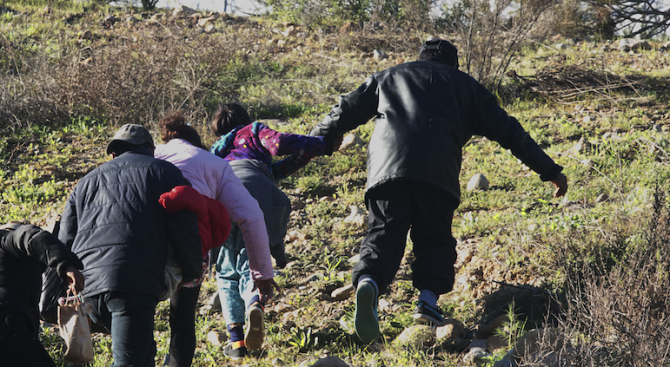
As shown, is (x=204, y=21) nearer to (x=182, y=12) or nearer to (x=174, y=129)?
(x=182, y=12)

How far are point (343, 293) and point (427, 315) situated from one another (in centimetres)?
100

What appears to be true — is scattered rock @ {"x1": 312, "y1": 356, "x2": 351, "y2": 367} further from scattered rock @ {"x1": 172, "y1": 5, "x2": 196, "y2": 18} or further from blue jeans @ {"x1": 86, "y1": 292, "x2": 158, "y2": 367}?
scattered rock @ {"x1": 172, "y1": 5, "x2": 196, "y2": 18}

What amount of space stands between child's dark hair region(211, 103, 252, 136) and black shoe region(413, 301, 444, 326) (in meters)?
1.70

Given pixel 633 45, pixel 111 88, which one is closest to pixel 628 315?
pixel 111 88

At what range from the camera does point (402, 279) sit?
3.96 metres

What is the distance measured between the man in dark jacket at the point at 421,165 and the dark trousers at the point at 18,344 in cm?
141

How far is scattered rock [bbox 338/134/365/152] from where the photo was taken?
253 inches

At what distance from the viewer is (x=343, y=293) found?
12.5 ft

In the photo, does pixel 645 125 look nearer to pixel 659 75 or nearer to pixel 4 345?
pixel 659 75

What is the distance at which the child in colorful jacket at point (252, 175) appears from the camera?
3277mm

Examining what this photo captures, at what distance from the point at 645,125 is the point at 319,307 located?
4286 mm

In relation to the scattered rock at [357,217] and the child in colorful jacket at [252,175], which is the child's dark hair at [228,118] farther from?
the scattered rock at [357,217]

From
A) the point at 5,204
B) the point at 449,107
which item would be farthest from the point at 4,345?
the point at 5,204

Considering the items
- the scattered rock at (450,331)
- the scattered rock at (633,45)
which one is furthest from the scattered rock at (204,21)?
the scattered rock at (450,331)
